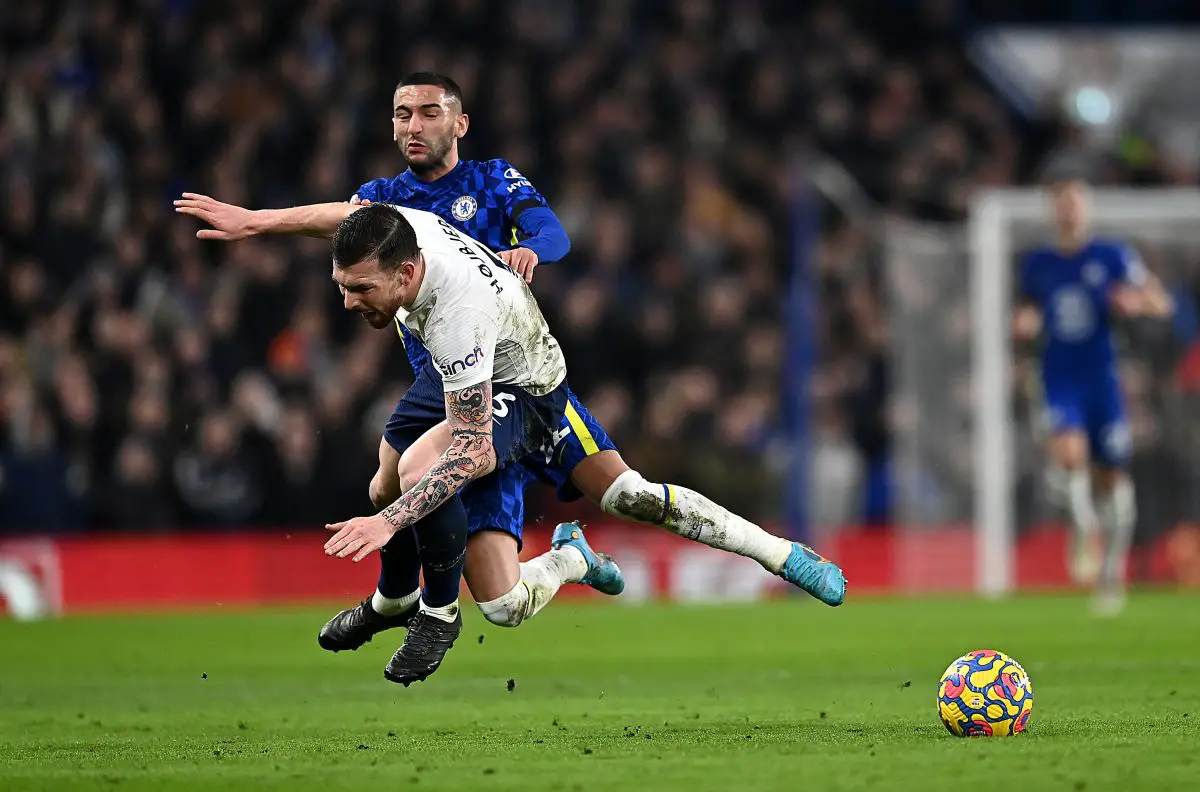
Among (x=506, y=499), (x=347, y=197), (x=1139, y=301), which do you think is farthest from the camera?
(x=347, y=197)

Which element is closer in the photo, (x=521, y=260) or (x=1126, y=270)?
(x=521, y=260)

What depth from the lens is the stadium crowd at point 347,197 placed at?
17.1 meters

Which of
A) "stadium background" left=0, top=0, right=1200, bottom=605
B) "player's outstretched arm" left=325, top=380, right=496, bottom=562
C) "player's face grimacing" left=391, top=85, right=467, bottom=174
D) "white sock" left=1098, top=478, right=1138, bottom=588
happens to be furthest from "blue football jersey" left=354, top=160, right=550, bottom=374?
"stadium background" left=0, top=0, right=1200, bottom=605

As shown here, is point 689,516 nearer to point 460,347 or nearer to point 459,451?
point 459,451

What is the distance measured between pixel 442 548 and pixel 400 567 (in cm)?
52

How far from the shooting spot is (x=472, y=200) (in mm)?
8289

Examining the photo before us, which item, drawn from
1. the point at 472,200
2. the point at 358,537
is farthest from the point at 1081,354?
the point at 358,537

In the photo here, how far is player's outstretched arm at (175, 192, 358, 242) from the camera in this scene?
296 inches

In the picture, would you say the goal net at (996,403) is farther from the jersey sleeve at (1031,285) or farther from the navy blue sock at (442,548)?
the navy blue sock at (442,548)

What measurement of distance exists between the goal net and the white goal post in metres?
0.01

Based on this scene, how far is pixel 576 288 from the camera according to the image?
1862 cm

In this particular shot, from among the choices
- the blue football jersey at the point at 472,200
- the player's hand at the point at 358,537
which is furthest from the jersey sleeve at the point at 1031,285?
the player's hand at the point at 358,537

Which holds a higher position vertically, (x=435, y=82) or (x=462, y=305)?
(x=435, y=82)

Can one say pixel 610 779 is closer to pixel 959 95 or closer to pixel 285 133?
pixel 285 133
